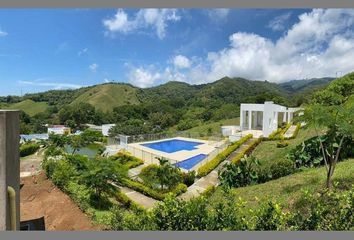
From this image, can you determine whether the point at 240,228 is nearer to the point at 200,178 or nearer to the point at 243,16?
the point at 200,178

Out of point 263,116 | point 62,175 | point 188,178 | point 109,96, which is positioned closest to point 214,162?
point 188,178

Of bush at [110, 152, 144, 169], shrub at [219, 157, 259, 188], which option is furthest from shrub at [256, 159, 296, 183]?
bush at [110, 152, 144, 169]

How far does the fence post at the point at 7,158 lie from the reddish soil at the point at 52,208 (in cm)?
456

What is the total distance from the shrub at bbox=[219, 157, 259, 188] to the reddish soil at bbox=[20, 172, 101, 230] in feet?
17.6

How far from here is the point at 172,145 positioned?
25750 mm

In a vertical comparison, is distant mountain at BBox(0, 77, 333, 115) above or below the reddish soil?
above

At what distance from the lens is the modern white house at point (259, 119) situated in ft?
75.2

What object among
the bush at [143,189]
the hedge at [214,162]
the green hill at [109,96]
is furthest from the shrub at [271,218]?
the green hill at [109,96]

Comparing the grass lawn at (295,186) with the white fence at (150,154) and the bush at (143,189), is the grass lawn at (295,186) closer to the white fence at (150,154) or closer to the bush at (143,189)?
the bush at (143,189)

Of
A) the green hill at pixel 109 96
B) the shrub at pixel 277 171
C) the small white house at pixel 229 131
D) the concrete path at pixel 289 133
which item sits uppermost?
the green hill at pixel 109 96

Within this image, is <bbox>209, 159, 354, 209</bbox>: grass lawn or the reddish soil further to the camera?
the reddish soil

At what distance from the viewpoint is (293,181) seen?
30.6 ft

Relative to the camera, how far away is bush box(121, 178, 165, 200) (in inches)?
489

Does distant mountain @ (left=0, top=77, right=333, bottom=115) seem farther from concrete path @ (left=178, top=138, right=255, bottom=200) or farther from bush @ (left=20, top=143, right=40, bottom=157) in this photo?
concrete path @ (left=178, top=138, right=255, bottom=200)
